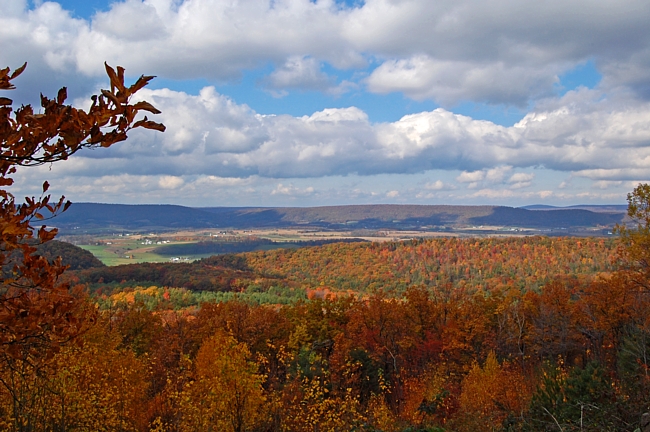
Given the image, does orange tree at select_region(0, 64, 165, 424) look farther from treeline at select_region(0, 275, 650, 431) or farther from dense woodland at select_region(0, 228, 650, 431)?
treeline at select_region(0, 275, 650, 431)

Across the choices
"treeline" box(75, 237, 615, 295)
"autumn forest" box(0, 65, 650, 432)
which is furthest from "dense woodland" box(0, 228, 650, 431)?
"treeline" box(75, 237, 615, 295)

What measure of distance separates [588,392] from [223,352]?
459 inches

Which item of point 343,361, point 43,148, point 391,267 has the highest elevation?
point 43,148

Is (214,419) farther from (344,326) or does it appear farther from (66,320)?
(344,326)

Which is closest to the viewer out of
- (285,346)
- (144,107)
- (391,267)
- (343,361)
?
(144,107)

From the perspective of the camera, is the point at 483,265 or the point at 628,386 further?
the point at 483,265

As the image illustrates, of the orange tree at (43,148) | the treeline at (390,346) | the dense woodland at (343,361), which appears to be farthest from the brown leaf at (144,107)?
the treeline at (390,346)

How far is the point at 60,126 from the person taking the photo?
10.8 feet

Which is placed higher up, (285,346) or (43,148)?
(43,148)

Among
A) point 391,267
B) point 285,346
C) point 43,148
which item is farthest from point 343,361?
point 391,267

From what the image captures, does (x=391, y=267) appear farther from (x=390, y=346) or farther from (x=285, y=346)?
(x=285, y=346)

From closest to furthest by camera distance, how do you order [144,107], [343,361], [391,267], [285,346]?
[144,107], [343,361], [285,346], [391,267]

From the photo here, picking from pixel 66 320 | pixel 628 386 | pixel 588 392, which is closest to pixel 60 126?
pixel 66 320

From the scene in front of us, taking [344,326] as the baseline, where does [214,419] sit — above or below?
above
